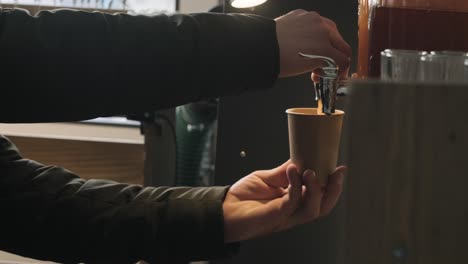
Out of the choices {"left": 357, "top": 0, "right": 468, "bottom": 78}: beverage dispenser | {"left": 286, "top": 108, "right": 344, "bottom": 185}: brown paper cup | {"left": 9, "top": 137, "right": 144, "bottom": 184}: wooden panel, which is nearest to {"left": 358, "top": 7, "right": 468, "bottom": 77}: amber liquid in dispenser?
{"left": 357, "top": 0, "right": 468, "bottom": 78}: beverage dispenser

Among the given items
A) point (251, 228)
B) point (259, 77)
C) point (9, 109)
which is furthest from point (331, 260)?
point (9, 109)

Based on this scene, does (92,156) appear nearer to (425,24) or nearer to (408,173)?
(425,24)

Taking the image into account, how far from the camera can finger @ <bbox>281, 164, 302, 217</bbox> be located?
0.64 m

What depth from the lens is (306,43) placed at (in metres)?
0.66

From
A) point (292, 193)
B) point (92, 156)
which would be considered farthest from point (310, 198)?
point (92, 156)

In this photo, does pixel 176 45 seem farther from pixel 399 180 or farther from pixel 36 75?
pixel 399 180

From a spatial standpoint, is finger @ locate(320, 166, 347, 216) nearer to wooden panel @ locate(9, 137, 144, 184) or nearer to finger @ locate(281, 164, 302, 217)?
finger @ locate(281, 164, 302, 217)

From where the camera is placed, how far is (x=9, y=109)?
608 millimetres

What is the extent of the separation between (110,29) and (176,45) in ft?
0.23

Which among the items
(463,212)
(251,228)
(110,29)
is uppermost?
(110,29)

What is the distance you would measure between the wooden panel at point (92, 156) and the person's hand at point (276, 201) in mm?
791

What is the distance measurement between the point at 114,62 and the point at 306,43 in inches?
8.2

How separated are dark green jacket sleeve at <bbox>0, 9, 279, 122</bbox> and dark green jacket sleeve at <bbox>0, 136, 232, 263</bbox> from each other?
0.21 meters

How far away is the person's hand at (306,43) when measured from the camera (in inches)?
25.4
